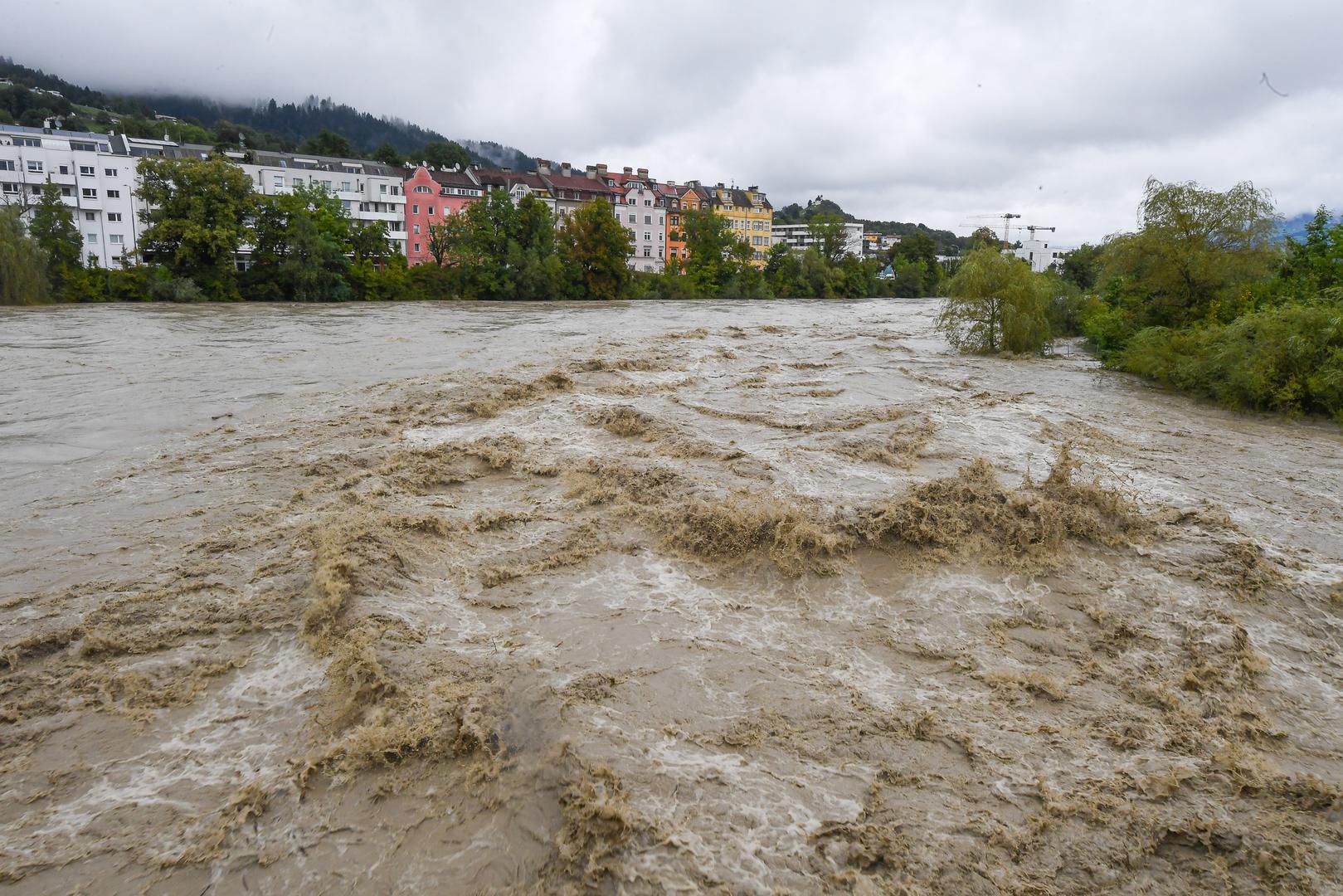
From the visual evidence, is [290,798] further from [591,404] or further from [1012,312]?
[1012,312]

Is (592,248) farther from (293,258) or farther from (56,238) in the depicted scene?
(56,238)

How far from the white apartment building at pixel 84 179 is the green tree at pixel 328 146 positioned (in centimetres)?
4581

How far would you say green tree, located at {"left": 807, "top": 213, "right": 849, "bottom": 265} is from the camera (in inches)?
3418

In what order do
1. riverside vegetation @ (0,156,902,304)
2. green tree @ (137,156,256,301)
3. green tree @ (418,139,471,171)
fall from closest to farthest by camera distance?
1. riverside vegetation @ (0,156,902,304)
2. green tree @ (137,156,256,301)
3. green tree @ (418,139,471,171)

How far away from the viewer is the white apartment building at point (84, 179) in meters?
71.1

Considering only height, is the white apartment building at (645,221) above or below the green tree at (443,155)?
below

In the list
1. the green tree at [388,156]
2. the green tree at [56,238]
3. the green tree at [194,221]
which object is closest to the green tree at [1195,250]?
the green tree at [194,221]

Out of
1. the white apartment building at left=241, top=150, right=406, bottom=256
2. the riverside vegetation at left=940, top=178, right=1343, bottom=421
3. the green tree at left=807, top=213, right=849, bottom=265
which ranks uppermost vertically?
the white apartment building at left=241, top=150, right=406, bottom=256

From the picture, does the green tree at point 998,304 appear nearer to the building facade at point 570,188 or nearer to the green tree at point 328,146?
the building facade at point 570,188

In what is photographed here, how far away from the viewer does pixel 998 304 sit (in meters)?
27.3

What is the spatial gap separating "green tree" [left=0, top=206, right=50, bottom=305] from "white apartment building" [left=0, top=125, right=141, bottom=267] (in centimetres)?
3407

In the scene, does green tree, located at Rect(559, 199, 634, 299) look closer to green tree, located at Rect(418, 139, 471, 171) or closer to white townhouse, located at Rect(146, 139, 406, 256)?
white townhouse, located at Rect(146, 139, 406, 256)

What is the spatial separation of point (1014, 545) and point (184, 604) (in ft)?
24.8

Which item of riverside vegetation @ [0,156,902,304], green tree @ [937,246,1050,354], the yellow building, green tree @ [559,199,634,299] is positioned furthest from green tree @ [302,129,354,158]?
green tree @ [937,246,1050,354]
